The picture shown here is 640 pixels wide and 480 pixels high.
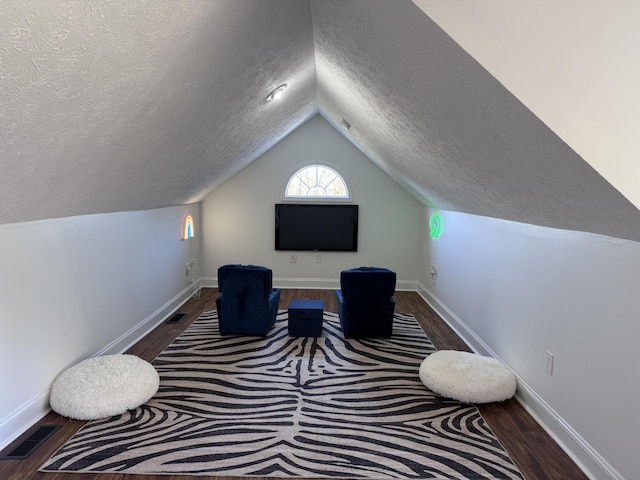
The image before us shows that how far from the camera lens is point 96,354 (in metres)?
3.74

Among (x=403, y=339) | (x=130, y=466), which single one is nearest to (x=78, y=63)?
(x=130, y=466)

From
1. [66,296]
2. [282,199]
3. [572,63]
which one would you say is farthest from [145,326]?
[572,63]

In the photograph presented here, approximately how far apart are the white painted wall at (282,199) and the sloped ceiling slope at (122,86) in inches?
122

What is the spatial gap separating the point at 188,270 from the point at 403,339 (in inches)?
136

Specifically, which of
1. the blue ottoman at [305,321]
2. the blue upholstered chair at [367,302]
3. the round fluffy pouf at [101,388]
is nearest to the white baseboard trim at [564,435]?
the blue upholstered chair at [367,302]

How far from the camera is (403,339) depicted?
4.78 metres

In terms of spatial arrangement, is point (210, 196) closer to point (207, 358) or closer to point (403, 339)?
point (207, 358)

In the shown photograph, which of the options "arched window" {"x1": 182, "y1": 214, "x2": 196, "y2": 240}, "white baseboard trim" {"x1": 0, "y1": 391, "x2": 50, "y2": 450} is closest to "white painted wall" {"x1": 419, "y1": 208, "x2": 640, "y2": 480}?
"white baseboard trim" {"x1": 0, "y1": 391, "x2": 50, "y2": 450}

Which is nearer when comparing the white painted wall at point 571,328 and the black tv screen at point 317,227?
the white painted wall at point 571,328

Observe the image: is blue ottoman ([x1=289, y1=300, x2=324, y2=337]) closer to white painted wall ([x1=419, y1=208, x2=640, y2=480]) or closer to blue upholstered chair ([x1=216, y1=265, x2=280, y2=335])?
blue upholstered chair ([x1=216, y1=265, x2=280, y2=335])

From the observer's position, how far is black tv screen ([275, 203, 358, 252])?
23.4 ft

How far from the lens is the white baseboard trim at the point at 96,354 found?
268 cm

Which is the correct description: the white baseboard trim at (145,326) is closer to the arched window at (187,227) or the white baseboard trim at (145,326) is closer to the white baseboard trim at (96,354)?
the white baseboard trim at (96,354)

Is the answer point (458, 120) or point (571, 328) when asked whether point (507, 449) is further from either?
point (458, 120)
